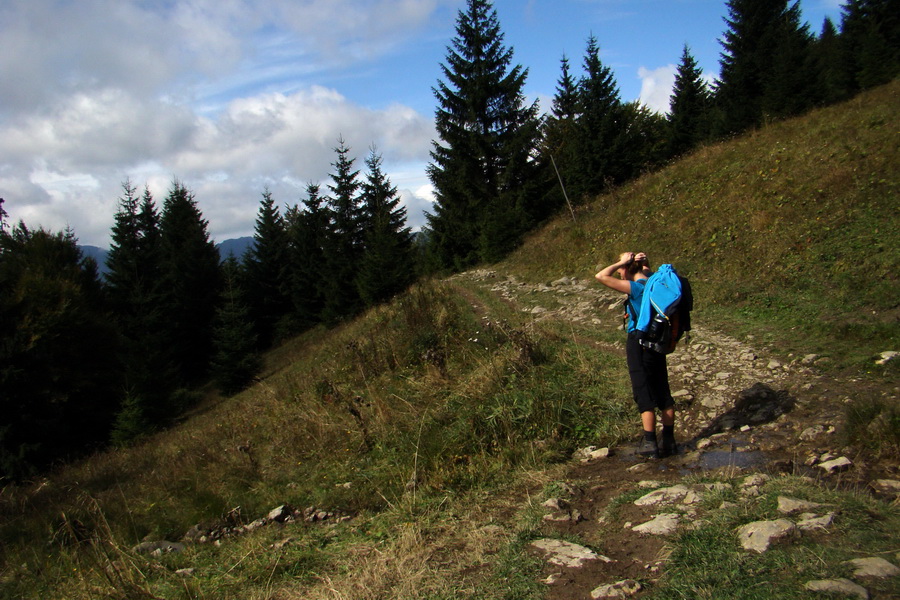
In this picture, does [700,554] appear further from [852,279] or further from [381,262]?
[381,262]

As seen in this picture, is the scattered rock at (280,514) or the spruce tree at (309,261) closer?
the scattered rock at (280,514)

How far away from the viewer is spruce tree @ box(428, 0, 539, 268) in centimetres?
2628

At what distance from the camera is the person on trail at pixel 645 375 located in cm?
470

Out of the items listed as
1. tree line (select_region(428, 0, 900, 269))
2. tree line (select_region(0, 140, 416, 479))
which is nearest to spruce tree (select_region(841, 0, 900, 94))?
tree line (select_region(428, 0, 900, 269))

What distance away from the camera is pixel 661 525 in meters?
3.25

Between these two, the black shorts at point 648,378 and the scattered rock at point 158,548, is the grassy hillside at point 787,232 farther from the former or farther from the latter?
the scattered rock at point 158,548

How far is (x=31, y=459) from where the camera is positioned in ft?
63.6

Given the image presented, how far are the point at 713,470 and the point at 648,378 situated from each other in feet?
3.05

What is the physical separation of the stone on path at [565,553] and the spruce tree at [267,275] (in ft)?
128

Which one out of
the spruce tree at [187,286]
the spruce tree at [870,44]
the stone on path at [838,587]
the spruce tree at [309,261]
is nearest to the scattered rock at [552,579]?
the stone on path at [838,587]

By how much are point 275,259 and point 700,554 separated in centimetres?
4113

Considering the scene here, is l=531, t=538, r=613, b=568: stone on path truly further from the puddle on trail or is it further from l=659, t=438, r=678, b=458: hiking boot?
l=659, t=438, r=678, b=458: hiking boot

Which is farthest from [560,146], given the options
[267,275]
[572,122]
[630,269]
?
[630,269]

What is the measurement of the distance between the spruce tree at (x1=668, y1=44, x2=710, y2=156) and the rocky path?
2539 cm
